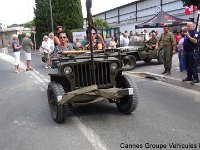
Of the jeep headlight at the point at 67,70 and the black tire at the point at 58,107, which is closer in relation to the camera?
the black tire at the point at 58,107

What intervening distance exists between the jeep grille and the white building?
24.6 metres

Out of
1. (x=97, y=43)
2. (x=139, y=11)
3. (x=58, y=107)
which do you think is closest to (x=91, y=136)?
(x=58, y=107)

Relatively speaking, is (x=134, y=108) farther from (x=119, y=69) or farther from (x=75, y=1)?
(x=75, y=1)

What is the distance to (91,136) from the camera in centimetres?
589

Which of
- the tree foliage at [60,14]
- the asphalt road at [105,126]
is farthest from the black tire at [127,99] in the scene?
the tree foliage at [60,14]

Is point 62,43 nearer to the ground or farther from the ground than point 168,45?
farther from the ground

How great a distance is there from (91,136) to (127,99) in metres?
1.55

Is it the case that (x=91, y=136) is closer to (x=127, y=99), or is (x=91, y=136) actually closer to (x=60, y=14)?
(x=127, y=99)

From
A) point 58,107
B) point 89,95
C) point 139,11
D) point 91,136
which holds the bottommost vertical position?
point 91,136

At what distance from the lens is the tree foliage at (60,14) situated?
130 feet

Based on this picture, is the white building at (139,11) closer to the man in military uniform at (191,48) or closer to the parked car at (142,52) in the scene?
the parked car at (142,52)

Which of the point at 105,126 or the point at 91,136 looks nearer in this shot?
the point at 91,136

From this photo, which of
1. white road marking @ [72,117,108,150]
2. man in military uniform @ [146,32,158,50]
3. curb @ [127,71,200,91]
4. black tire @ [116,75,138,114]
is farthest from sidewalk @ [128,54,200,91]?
white road marking @ [72,117,108,150]

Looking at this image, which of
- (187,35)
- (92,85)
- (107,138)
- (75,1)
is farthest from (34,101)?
(75,1)
